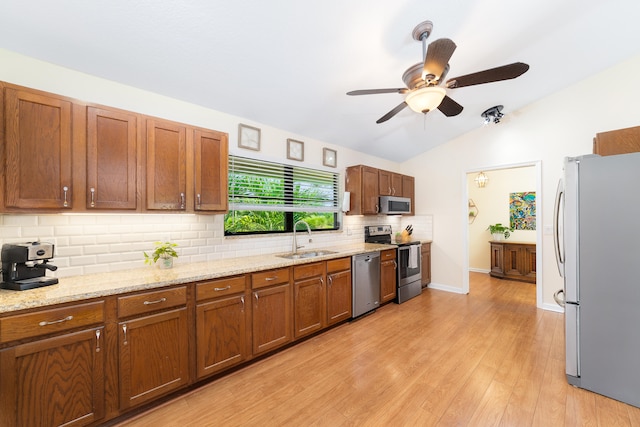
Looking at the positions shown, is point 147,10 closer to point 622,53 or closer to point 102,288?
point 102,288

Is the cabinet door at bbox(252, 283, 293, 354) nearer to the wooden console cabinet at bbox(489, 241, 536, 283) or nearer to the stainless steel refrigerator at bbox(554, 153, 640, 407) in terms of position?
the stainless steel refrigerator at bbox(554, 153, 640, 407)

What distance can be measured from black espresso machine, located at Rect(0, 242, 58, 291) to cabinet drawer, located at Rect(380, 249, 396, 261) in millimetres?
3424

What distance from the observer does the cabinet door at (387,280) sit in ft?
12.6

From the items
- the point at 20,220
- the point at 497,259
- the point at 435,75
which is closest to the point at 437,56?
the point at 435,75

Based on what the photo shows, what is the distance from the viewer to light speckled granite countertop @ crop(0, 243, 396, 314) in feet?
4.81

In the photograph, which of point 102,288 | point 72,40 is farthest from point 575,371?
point 72,40

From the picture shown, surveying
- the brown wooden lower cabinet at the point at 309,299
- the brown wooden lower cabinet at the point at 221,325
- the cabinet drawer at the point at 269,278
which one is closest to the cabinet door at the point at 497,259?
the brown wooden lower cabinet at the point at 309,299

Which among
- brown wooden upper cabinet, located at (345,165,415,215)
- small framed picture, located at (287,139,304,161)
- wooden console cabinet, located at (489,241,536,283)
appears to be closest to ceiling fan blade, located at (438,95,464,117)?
brown wooden upper cabinet, located at (345,165,415,215)

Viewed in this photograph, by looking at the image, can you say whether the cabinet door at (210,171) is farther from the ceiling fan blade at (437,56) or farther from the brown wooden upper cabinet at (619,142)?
the brown wooden upper cabinet at (619,142)

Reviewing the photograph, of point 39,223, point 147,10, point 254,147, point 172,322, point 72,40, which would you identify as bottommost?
point 172,322

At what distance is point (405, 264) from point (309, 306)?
6.80 feet

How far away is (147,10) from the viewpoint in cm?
169

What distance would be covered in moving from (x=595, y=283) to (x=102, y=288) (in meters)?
3.57

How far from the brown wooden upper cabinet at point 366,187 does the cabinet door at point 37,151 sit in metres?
3.28
